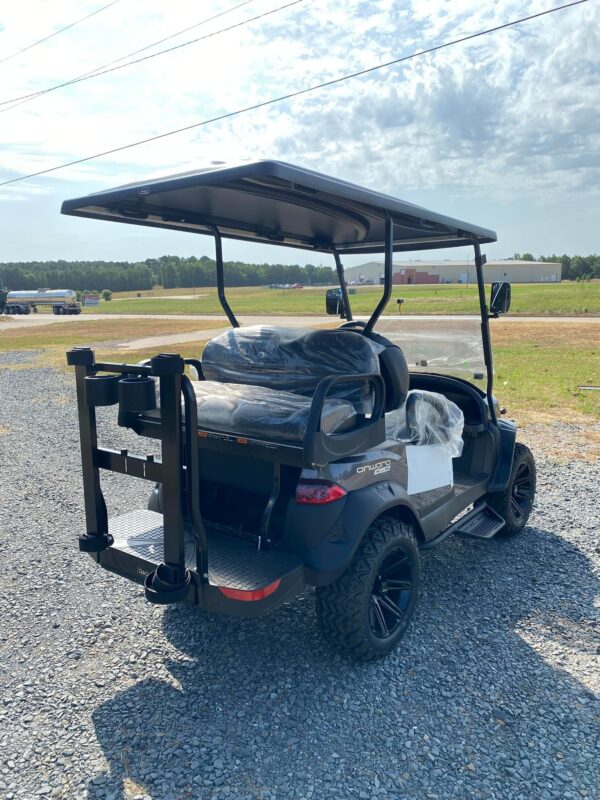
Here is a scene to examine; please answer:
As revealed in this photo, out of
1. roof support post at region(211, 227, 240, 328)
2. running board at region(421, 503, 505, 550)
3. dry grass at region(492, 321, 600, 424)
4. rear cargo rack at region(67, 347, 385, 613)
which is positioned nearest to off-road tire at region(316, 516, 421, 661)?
rear cargo rack at region(67, 347, 385, 613)

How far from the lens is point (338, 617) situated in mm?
2721

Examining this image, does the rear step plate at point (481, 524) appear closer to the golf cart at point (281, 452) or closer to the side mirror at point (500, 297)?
the golf cart at point (281, 452)

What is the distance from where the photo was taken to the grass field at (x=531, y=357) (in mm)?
8688

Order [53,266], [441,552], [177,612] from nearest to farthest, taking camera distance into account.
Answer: [177,612] < [441,552] < [53,266]

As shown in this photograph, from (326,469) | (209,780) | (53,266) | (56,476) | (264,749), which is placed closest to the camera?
(209,780)

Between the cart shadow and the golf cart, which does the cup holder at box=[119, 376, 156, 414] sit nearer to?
the golf cart

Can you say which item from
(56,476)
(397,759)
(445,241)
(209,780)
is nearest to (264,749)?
(209,780)

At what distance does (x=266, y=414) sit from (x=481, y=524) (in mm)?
2013

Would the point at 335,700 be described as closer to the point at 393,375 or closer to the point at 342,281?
the point at 393,375

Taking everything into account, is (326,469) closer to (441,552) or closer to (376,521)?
(376,521)

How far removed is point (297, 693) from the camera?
2.69 metres

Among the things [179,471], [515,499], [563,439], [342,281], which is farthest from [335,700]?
[563,439]

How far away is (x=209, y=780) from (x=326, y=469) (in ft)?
4.11

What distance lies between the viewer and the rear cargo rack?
2.41 m
